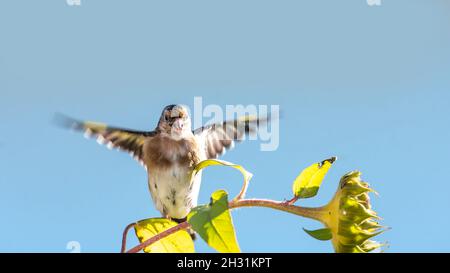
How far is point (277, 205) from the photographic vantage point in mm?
1375

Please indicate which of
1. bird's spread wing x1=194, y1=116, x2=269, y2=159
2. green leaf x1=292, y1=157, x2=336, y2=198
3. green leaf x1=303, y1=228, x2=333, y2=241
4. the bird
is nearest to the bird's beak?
the bird

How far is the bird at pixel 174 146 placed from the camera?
2.82 meters

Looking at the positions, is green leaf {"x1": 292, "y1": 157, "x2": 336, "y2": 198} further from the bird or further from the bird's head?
→ the bird's head

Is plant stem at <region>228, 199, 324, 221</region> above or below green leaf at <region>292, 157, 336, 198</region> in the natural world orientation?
below

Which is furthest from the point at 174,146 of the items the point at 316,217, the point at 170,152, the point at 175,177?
the point at 316,217

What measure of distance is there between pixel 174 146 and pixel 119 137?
31cm

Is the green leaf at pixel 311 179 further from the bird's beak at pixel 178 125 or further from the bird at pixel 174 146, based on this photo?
the bird's beak at pixel 178 125

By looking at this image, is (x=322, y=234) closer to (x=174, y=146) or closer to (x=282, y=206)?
(x=282, y=206)

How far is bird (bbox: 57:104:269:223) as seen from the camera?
9.25 ft

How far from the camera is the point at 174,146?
2.92 meters

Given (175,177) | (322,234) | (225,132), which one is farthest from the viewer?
(225,132)
